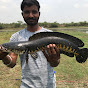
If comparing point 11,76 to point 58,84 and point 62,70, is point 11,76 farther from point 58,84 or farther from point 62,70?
point 62,70

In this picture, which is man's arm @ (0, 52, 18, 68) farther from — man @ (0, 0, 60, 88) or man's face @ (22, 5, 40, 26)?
man's face @ (22, 5, 40, 26)

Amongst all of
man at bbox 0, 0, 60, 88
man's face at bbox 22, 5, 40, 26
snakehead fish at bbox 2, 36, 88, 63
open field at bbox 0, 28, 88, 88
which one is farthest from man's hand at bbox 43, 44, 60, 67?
open field at bbox 0, 28, 88, 88

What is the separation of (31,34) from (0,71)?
4716 millimetres

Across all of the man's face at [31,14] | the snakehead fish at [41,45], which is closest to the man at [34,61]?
the man's face at [31,14]

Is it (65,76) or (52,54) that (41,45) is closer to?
(52,54)

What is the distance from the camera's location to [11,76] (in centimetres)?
553

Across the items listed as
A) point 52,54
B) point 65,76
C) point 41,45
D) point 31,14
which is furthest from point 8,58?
point 65,76

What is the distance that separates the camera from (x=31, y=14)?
2305 millimetres

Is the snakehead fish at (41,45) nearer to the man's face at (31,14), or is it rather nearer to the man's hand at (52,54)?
the man's hand at (52,54)

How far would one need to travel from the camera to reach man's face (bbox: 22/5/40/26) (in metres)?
2.32

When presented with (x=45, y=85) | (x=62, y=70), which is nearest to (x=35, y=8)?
(x=45, y=85)

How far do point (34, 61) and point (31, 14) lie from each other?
1.05 meters

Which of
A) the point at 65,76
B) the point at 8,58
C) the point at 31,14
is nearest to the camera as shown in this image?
the point at 8,58

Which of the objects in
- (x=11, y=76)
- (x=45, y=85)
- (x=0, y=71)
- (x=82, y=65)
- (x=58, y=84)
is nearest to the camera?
(x=45, y=85)
